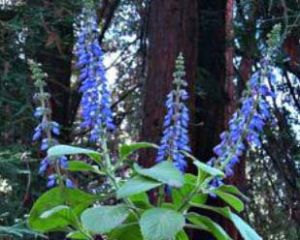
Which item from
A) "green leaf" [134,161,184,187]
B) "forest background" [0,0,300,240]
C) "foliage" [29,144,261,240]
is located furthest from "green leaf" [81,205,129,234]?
"forest background" [0,0,300,240]

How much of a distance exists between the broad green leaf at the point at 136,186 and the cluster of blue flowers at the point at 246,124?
287 millimetres

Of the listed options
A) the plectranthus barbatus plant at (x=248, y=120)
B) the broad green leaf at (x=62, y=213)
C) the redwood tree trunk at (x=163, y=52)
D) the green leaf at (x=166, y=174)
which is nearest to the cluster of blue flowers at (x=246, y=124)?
the plectranthus barbatus plant at (x=248, y=120)

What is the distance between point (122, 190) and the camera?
2146 mm

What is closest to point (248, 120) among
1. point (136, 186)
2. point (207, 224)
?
point (207, 224)

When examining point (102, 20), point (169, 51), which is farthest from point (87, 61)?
point (102, 20)

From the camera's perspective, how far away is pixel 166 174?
2.16 m

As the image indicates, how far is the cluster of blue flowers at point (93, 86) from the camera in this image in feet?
8.07

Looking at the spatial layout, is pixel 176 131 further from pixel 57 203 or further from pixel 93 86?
pixel 57 203

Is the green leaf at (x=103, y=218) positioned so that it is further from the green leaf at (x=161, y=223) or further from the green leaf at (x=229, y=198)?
the green leaf at (x=229, y=198)

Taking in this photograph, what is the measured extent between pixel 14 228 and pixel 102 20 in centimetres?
424

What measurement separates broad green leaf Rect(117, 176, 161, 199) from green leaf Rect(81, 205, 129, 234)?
66 millimetres

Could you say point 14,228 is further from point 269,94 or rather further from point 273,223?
point 273,223

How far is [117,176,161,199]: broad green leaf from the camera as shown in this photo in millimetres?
2125

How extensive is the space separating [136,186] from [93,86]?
1.52ft
